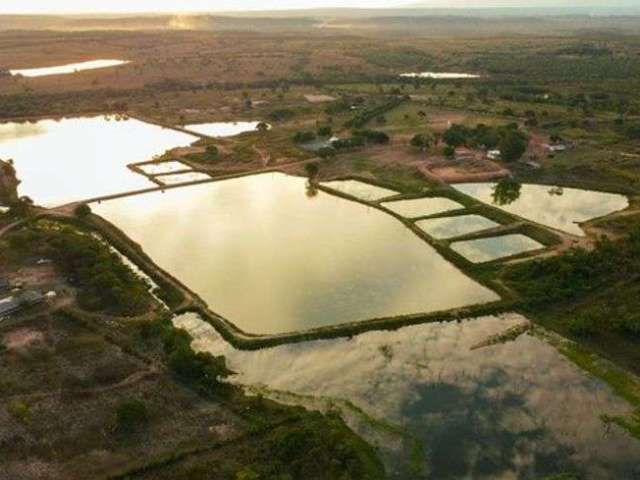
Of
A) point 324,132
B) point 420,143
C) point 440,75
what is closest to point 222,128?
point 324,132

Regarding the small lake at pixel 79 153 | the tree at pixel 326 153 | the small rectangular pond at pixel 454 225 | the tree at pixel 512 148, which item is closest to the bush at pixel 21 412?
the small rectangular pond at pixel 454 225

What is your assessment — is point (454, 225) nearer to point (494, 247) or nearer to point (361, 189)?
point (494, 247)

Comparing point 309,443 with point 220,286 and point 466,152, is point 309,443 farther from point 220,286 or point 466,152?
point 466,152

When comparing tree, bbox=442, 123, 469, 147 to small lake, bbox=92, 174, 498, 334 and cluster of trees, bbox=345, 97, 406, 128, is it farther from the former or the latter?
small lake, bbox=92, 174, 498, 334

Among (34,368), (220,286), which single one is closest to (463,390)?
(220,286)

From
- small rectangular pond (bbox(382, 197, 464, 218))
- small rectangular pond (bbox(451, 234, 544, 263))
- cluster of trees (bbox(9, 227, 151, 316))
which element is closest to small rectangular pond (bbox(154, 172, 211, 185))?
cluster of trees (bbox(9, 227, 151, 316))

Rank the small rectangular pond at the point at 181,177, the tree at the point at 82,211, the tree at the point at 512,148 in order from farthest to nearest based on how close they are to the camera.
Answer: the tree at the point at 512,148 → the small rectangular pond at the point at 181,177 → the tree at the point at 82,211

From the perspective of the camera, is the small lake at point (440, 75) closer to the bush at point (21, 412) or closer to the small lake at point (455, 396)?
the small lake at point (455, 396)
